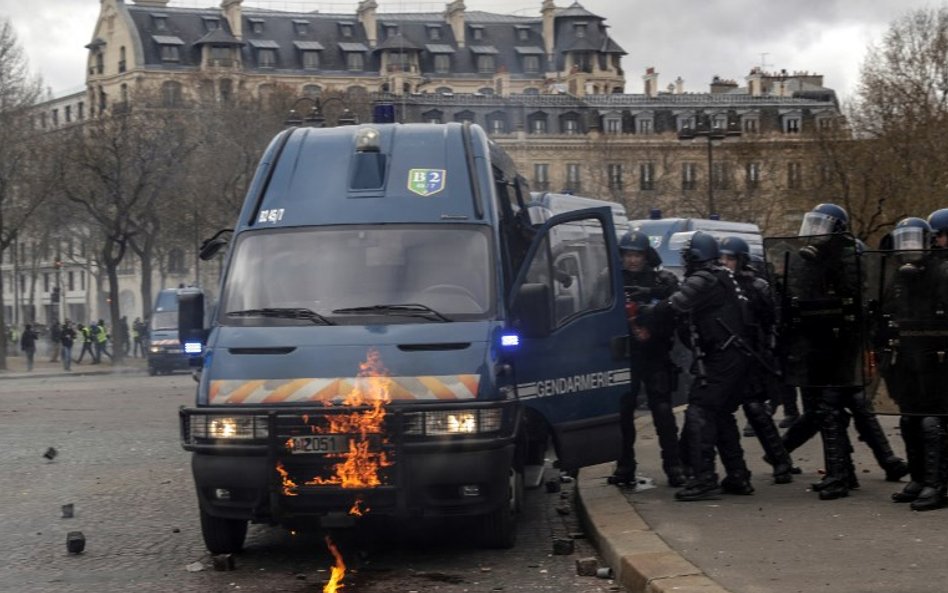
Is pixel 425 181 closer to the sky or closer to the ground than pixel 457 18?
closer to the ground

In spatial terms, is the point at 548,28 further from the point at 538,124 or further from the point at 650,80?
the point at 538,124

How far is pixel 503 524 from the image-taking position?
10.1 metres

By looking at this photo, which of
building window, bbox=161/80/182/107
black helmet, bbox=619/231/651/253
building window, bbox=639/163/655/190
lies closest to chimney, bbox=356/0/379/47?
building window, bbox=161/80/182/107

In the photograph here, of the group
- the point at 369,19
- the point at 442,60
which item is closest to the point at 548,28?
the point at 442,60

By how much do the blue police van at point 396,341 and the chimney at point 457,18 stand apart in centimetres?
11650

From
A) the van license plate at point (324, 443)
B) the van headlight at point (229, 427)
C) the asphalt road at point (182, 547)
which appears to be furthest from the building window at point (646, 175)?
the van license plate at point (324, 443)

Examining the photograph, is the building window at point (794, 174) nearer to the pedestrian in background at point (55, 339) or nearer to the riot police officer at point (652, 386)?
the pedestrian in background at point (55, 339)

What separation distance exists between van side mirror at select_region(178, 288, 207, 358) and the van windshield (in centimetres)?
40

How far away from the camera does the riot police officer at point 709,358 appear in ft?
36.9

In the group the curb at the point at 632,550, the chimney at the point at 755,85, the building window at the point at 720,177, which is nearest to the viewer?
the curb at the point at 632,550

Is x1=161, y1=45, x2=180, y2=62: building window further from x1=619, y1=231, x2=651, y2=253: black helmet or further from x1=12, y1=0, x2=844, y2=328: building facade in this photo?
x1=619, y1=231, x2=651, y2=253: black helmet

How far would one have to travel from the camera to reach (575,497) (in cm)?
1224

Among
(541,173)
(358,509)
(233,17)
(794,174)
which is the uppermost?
(233,17)

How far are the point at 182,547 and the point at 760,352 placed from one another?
4.34m
